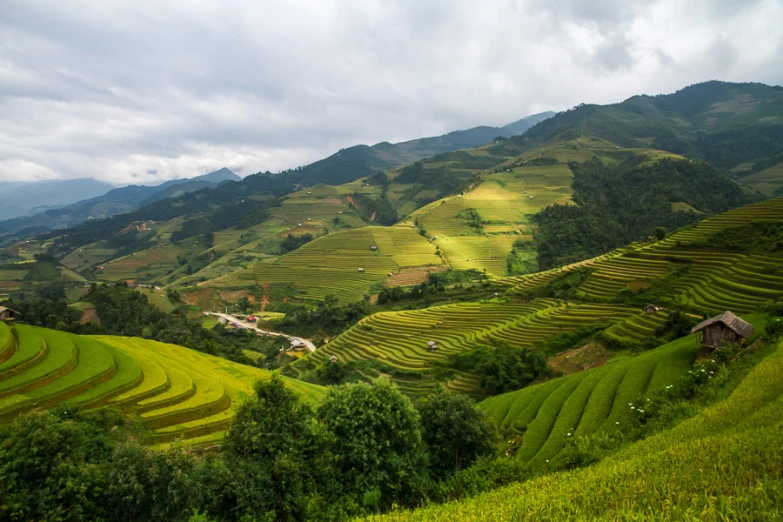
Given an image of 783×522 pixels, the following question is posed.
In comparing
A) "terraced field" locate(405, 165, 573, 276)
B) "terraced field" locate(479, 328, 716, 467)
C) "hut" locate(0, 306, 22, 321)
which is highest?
"terraced field" locate(405, 165, 573, 276)

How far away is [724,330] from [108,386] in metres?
31.7

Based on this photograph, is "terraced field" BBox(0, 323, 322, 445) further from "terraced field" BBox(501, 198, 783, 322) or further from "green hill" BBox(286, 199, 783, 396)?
"terraced field" BBox(501, 198, 783, 322)

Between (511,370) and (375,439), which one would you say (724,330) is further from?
(375,439)

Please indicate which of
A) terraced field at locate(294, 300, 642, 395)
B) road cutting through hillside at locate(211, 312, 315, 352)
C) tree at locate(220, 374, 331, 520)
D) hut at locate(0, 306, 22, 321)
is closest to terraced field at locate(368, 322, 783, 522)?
tree at locate(220, 374, 331, 520)

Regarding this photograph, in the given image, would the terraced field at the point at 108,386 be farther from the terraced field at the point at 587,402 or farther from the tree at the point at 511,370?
the tree at the point at 511,370

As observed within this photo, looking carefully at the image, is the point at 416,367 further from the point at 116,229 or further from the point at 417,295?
the point at 116,229

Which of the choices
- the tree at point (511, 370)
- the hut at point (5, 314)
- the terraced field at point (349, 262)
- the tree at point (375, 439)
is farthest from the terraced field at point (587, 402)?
the terraced field at point (349, 262)

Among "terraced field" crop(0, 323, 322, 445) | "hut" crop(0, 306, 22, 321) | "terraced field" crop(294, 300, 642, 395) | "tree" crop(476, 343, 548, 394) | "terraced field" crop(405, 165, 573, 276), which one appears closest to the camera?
"terraced field" crop(0, 323, 322, 445)

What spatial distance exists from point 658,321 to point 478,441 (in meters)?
22.8

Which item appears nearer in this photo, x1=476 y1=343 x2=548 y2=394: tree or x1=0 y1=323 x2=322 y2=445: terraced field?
x1=0 y1=323 x2=322 y2=445: terraced field

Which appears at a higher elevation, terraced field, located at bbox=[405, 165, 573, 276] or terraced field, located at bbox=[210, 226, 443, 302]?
terraced field, located at bbox=[405, 165, 573, 276]

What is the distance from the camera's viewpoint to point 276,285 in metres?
85.8

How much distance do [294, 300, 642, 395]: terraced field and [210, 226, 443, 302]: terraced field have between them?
83.2 ft

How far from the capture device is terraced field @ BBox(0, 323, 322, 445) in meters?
16.9
